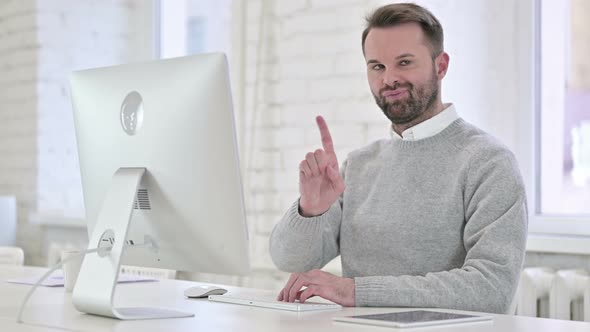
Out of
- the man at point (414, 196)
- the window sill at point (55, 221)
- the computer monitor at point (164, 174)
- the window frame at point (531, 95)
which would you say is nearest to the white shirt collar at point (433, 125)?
the man at point (414, 196)

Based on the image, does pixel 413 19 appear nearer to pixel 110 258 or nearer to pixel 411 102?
pixel 411 102

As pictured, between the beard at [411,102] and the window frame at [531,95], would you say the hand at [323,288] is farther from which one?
the window frame at [531,95]

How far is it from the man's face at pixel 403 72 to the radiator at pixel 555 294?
1.97 feet

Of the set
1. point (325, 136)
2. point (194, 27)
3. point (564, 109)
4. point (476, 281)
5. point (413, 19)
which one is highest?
point (194, 27)

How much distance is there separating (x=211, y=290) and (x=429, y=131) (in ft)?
2.19

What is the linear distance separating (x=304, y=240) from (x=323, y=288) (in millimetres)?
358

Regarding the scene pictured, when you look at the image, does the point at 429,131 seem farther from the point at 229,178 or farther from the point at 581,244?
the point at 229,178

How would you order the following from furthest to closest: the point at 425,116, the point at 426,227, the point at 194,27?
the point at 194,27 < the point at 425,116 < the point at 426,227

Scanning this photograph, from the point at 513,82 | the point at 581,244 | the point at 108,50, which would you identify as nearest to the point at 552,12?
the point at 513,82

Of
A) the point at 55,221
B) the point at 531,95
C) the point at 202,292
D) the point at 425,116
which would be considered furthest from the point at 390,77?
the point at 55,221

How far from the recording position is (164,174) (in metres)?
1.75

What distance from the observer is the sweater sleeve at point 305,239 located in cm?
Result: 222

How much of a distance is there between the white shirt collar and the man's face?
27mm

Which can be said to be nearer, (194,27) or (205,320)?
(205,320)
